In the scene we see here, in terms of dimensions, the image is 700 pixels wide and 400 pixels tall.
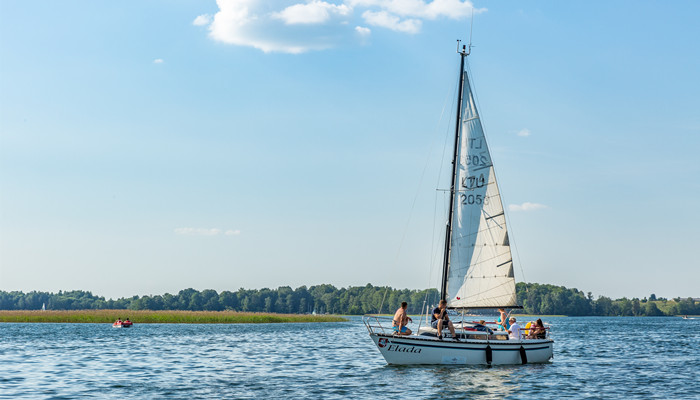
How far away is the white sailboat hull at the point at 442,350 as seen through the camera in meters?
34.1

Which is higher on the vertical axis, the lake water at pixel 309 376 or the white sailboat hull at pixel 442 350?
the white sailboat hull at pixel 442 350

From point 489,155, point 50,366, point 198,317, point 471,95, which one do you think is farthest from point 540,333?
point 198,317

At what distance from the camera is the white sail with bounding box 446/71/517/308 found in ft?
120

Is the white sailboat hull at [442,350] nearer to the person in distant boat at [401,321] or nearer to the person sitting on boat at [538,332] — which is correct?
the person in distant boat at [401,321]

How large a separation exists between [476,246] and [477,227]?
38.1 inches

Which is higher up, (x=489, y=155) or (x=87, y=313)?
(x=489, y=155)

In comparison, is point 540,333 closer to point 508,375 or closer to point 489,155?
point 508,375

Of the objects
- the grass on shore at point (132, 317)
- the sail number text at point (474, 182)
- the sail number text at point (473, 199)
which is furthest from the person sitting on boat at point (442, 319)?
the grass on shore at point (132, 317)

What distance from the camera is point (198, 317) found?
104875mm

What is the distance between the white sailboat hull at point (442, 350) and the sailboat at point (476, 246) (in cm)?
8

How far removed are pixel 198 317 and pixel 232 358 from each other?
2486 inches

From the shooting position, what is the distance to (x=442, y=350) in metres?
34.2

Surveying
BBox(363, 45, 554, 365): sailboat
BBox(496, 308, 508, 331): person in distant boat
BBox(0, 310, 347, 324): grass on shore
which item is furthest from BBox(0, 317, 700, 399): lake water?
BBox(0, 310, 347, 324): grass on shore

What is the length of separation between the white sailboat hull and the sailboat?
84mm
